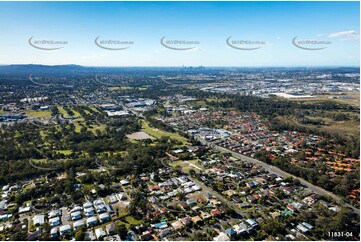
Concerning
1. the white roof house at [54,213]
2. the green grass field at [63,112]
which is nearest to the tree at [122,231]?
the white roof house at [54,213]

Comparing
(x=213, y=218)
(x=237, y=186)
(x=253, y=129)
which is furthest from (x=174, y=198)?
(x=253, y=129)

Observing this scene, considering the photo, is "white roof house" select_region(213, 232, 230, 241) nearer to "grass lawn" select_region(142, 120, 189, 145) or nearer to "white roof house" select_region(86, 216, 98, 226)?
"white roof house" select_region(86, 216, 98, 226)

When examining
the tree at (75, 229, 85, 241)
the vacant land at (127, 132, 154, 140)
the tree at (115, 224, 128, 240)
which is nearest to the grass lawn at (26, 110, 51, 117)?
the vacant land at (127, 132, 154, 140)

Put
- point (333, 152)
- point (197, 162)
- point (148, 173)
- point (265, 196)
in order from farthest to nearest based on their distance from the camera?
point (333, 152), point (197, 162), point (148, 173), point (265, 196)

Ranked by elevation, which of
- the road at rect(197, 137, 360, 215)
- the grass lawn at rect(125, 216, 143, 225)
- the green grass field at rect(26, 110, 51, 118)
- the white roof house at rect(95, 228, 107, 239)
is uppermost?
the green grass field at rect(26, 110, 51, 118)

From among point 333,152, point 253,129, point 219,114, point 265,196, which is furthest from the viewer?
point 219,114

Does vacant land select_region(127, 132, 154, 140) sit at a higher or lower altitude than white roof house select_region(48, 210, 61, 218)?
higher

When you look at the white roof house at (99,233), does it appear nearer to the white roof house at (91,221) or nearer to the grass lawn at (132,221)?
the white roof house at (91,221)

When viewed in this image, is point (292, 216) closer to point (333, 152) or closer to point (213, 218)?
point (213, 218)

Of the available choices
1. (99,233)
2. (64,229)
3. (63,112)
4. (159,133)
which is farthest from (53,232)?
(63,112)

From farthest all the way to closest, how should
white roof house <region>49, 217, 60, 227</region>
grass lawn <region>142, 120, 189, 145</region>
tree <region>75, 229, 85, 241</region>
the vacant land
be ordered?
the vacant land, grass lawn <region>142, 120, 189, 145</region>, white roof house <region>49, 217, 60, 227</region>, tree <region>75, 229, 85, 241</region>

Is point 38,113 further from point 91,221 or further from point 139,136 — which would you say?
point 91,221
